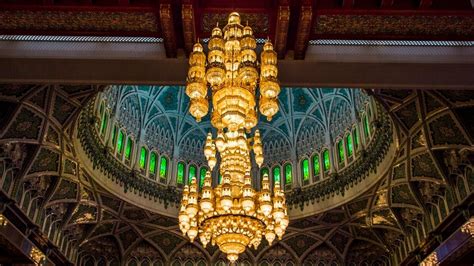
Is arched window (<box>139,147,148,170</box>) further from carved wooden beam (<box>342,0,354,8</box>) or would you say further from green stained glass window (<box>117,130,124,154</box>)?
carved wooden beam (<box>342,0,354,8</box>)

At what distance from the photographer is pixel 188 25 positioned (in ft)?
23.7

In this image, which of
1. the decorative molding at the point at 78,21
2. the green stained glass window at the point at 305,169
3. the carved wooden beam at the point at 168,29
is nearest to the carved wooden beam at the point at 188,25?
the carved wooden beam at the point at 168,29

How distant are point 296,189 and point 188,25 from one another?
1326 cm

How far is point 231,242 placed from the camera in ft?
32.0

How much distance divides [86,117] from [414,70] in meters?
10.6

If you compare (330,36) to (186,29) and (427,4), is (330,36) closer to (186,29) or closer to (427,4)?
(427,4)

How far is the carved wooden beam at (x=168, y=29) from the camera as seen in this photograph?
6.86 metres

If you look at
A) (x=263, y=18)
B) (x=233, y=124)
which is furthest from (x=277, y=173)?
(x=263, y=18)

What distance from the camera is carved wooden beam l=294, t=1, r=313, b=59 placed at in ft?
22.3

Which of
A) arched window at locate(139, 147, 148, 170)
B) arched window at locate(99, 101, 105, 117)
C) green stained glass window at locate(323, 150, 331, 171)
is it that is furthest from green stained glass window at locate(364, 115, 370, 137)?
arched window at locate(99, 101, 105, 117)

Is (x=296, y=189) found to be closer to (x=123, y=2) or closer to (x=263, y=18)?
(x=263, y=18)

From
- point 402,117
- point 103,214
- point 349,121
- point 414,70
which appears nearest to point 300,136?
point 349,121

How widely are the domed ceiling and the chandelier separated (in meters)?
4.81

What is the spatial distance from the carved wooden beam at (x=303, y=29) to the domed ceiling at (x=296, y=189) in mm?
5535
